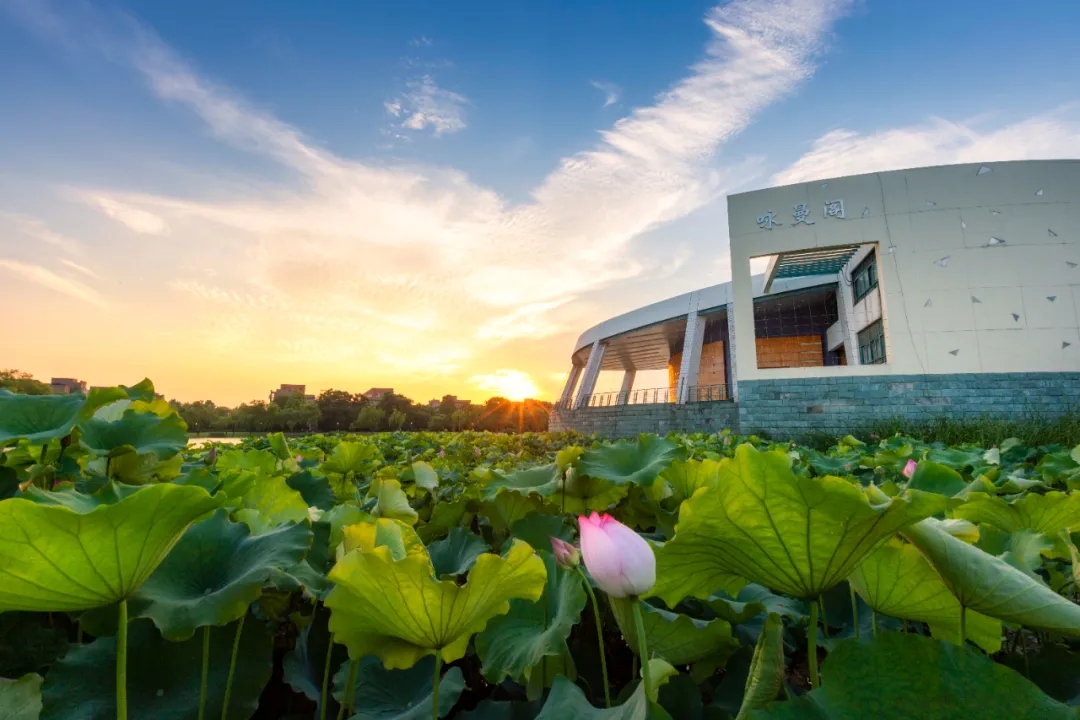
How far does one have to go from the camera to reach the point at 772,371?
14094 millimetres

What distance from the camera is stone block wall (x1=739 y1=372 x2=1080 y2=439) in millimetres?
12570

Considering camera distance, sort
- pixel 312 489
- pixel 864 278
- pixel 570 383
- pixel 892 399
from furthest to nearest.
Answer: pixel 570 383
pixel 864 278
pixel 892 399
pixel 312 489

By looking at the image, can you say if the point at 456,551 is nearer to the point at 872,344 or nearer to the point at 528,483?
the point at 528,483

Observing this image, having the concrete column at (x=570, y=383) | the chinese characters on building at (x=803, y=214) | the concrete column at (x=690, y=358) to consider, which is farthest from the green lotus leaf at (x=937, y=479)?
the concrete column at (x=570, y=383)

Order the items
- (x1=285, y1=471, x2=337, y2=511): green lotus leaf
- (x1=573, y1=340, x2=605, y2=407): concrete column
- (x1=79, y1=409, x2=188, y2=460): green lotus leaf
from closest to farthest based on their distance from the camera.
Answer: (x1=79, y1=409, x2=188, y2=460): green lotus leaf, (x1=285, y1=471, x2=337, y2=511): green lotus leaf, (x1=573, y1=340, x2=605, y2=407): concrete column

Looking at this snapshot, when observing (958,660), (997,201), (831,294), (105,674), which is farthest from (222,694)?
(831,294)

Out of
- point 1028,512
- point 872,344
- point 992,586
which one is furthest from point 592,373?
point 992,586

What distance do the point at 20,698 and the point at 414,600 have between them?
0.42 metres

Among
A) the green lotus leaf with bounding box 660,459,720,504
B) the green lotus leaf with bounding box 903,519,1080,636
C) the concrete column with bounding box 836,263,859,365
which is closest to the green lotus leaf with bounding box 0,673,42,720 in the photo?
the green lotus leaf with bounding box 903,519,1080,636

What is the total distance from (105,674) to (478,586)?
0.56 meters

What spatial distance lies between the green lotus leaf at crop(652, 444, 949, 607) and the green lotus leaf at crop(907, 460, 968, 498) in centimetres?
81

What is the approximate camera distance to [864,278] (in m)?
17.6

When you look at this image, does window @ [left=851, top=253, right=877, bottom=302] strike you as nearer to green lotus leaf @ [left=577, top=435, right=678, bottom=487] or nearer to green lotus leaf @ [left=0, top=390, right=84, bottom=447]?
green lotus leaf @ [left=577, top=435, right=678, bottom=487]

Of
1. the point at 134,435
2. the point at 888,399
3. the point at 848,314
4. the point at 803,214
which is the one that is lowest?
the point at 134,435
